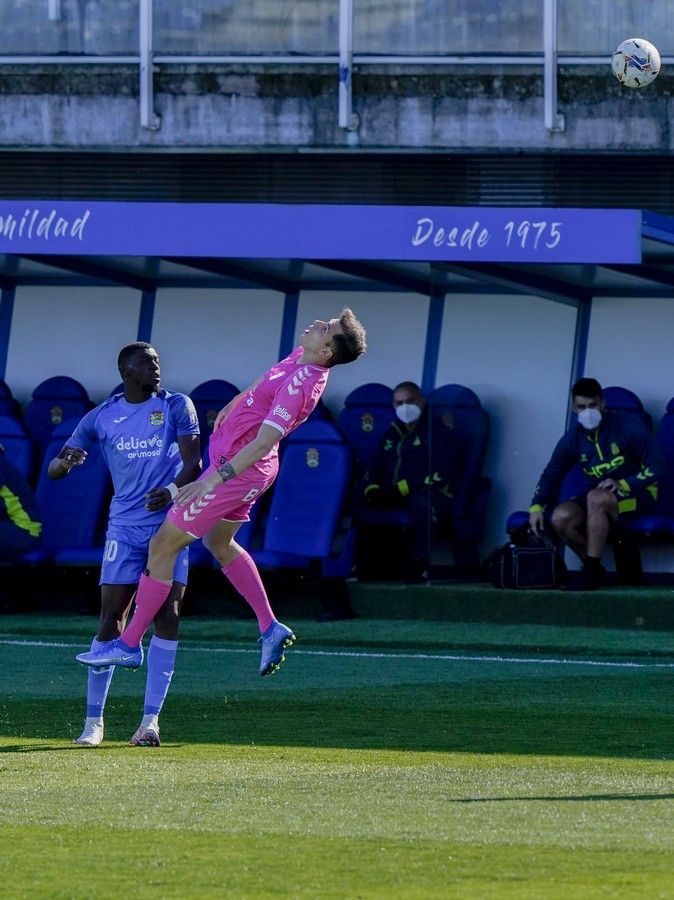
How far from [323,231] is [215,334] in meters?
2.76

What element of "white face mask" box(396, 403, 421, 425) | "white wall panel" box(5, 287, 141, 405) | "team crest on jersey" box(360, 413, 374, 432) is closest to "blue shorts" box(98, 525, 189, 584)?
"white face mask" box(396, 403, 421, 425)

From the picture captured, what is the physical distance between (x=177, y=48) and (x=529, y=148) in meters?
3.06

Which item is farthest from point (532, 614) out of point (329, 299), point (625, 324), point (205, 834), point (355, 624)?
point (205, 834)

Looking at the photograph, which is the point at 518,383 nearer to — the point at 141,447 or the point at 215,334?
the point at 215,334

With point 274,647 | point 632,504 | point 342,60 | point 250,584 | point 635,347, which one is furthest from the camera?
point 342,60

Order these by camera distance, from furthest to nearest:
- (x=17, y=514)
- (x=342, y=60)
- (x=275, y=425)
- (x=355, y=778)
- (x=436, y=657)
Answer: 1. (x=342, y=60)
2. (x=17, y=514)
3. (x=436, y=657)
4. (x=275, y=425)
5. (x=355, y=778)

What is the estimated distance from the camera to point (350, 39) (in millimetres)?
15781

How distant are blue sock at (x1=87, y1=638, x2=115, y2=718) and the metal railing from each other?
Result: 8350 mm

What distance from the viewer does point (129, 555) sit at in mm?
8344

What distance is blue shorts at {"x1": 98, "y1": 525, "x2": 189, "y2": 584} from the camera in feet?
27.4

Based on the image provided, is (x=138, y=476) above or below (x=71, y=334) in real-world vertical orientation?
below

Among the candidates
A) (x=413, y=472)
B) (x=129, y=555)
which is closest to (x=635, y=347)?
(x=413, y=472)

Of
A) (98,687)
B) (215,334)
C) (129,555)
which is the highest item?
(215,334)

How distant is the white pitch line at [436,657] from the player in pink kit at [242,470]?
3111 millimetres
